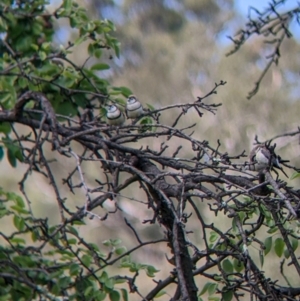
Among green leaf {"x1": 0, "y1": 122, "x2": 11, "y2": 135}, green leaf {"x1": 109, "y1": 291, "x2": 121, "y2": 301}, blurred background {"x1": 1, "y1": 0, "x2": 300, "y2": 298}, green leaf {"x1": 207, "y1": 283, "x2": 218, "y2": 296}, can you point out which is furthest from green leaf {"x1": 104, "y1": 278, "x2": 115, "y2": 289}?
blurred background {"x1": 1, "y1": 0, "x2": 300, "y2": 298}

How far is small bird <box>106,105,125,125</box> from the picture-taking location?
237 centimetres

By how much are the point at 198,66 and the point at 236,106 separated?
72.5 inches

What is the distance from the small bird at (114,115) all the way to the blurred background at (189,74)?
9650 millimetres

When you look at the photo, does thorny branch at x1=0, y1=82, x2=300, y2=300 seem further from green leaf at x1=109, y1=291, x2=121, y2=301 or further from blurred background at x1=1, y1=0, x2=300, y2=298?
blurred background at x1=1, y1=0, x2=300, y2=298

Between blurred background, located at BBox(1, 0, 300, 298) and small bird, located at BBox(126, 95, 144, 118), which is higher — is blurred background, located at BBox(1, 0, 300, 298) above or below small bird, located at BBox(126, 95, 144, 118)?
above

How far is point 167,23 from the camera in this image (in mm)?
15961

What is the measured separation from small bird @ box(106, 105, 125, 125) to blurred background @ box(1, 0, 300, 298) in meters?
9.65

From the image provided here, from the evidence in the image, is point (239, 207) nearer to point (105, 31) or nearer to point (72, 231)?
point (72, 231)

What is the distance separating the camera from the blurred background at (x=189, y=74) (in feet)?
44.0

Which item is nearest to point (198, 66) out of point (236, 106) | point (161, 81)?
point (161, 81)

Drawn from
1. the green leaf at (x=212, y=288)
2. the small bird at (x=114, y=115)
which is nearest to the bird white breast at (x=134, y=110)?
the small bird at (x=114, y=115)

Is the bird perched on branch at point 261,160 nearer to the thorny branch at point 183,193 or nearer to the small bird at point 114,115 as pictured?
the thorny branch at point 183,193

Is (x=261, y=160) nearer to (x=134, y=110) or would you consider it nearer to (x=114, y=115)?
(x=134, y=110)

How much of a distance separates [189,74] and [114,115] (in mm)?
12837
